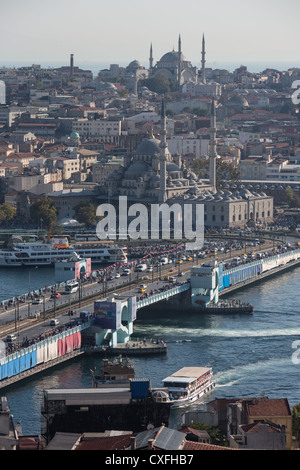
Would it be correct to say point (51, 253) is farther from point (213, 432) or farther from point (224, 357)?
point (213, 432)

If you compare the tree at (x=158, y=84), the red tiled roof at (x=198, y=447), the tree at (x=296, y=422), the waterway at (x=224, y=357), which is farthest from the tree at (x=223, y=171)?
the red tiled roof at (x=198, y=447)

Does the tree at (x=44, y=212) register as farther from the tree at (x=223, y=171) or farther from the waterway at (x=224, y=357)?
the waterway at (x=224, y=357)

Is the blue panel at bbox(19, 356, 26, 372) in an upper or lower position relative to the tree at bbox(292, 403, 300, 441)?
lower

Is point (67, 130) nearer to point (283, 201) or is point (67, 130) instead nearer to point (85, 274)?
point (283, 201)

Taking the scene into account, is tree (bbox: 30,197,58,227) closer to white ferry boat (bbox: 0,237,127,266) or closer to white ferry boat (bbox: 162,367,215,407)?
white ferry boat (bbox: 0,237,127,266)

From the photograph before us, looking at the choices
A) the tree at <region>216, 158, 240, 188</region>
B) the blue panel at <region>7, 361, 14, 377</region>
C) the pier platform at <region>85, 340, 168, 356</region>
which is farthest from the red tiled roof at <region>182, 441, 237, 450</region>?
the tree at <region>216, 158, 240, 188</region>

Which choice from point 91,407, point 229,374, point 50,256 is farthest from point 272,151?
point 91,407
